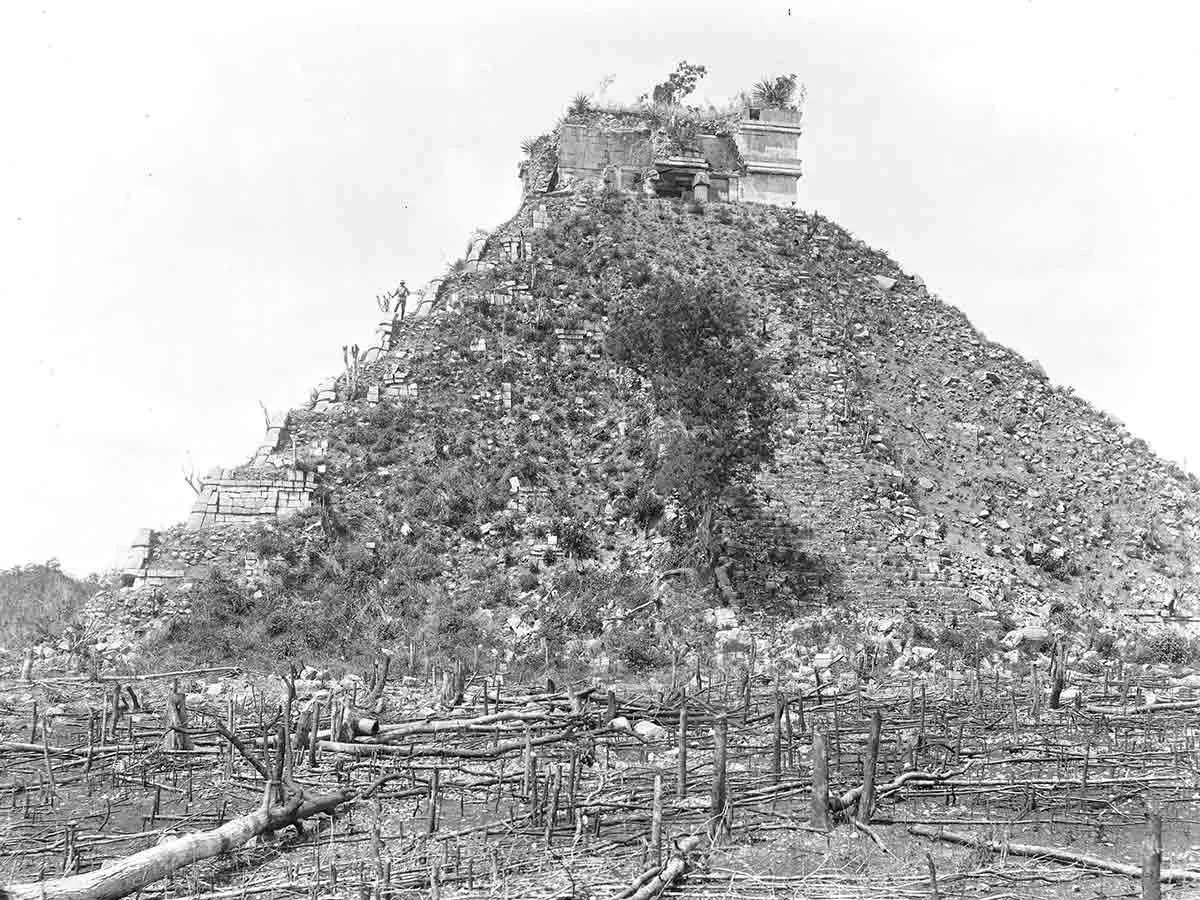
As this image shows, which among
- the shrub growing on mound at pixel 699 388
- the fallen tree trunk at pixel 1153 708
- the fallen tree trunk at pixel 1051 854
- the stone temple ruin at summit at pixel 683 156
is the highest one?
the stone temple ruin at summit at pixel 683 156

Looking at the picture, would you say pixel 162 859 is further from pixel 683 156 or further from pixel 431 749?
pixel 683 156

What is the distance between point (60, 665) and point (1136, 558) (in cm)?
2917

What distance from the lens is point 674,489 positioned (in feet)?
101

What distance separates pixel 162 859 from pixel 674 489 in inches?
819

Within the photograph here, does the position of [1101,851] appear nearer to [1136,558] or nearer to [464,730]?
[464,730]

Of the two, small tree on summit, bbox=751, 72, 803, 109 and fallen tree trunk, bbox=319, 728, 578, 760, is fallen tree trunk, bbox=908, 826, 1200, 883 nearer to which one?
fallen tree trunk, bbox=319, 728, 578, 760

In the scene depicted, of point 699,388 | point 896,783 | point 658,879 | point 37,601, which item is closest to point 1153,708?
point 896,783

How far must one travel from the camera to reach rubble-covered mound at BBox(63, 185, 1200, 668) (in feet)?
98.0

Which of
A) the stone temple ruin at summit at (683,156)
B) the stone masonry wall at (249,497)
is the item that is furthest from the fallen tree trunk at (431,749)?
the stone temple ruin at summit at (683,156)

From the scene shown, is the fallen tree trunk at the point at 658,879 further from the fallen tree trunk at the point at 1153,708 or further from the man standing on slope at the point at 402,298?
the man standing on slope at the point at 402,298

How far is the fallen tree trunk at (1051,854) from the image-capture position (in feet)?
36.1

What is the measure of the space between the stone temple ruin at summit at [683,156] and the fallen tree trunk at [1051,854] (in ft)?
126

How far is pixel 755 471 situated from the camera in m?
31.5

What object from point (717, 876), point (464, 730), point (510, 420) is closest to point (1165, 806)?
point (717, 876)
